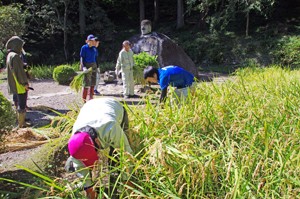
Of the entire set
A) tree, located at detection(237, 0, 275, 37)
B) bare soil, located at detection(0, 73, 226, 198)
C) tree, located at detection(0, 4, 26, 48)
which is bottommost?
bare soil, located at detection(0, 73, 226, 198)

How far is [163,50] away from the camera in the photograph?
34.7ft

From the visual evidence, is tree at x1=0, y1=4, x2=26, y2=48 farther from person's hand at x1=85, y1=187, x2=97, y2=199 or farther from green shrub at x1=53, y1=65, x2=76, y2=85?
person's hand at x1=85, y1=187, x2=97, y2=199

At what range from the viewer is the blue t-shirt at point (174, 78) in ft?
14.0

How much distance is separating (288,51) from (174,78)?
438 inches

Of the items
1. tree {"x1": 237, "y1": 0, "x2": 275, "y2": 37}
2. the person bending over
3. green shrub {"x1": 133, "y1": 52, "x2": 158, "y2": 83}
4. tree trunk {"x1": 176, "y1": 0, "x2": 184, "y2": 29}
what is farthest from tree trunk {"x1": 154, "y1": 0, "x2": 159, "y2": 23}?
the person bending over

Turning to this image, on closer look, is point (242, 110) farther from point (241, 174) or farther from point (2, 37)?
point (2, 37)

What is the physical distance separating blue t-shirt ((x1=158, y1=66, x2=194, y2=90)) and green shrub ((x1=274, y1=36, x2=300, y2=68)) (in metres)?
10.1

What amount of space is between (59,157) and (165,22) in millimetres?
18663

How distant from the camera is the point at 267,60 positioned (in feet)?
47.8

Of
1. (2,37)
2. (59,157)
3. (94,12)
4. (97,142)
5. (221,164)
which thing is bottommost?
(59,157)

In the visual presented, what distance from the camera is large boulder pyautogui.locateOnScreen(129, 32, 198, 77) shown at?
10.6 m

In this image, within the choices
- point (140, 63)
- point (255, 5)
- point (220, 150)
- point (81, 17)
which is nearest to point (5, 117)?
point (220, 150)

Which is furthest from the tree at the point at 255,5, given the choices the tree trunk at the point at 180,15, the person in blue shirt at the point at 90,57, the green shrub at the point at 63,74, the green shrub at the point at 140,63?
the person in blue shirt at the point at 90,57

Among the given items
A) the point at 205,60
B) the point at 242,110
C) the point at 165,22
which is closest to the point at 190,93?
the point at 242,110
